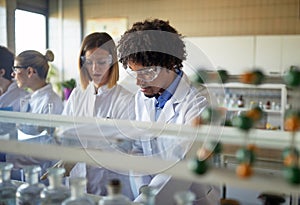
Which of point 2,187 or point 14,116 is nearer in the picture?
Answer: point 2,187

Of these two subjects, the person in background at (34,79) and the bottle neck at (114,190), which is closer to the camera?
the bottle neck at (114,190)

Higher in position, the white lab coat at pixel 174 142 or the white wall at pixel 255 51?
the white wall at pixel 255 51

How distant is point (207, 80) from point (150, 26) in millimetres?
488

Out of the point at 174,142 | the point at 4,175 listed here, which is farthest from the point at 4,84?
the point at 174,142

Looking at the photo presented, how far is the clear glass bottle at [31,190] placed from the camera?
617 millimetres

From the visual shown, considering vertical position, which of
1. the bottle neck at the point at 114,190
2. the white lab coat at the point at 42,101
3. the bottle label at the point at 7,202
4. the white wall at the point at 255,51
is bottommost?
the bottle label at the point at 7,202

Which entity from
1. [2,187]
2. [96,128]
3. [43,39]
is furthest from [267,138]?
[43,39]

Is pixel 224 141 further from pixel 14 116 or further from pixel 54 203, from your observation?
pixel 14 116

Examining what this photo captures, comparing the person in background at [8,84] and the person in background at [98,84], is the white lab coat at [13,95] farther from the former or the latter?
the person in background at [98,84]

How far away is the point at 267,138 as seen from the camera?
0.56 m

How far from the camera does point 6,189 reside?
25.4 inches

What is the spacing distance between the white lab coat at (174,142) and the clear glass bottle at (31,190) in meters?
0.20

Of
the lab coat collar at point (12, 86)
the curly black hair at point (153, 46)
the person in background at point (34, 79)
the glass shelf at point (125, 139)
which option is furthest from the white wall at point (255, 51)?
the glass shelf at point (125, 139)

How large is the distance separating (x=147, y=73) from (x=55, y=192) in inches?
20.7
